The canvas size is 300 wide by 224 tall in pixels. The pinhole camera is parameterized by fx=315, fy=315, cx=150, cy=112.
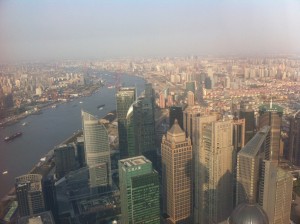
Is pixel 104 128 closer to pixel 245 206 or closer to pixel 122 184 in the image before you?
pixel 122 184

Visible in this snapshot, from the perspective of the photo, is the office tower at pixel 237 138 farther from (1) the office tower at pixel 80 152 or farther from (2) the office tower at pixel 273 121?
(1) the office tower at pixel 80 152

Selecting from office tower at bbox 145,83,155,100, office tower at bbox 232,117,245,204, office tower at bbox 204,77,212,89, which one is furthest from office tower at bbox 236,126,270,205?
office tower at bbox 145,83,155,100

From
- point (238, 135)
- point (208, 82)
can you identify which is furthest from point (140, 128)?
point (238, 135)

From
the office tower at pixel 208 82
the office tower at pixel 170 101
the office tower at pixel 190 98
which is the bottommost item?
the office tower at pixel 170 101

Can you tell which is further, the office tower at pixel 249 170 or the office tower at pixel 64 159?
the office tower at pixel 64 159

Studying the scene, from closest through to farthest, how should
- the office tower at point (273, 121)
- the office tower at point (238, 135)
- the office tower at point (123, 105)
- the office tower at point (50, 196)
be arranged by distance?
the office tower at point (238, 135) < the office tower at point (50, 196) < the office tower at point (273, 121) < the office tower at point (123, 105)

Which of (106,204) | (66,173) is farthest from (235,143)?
(66,173)

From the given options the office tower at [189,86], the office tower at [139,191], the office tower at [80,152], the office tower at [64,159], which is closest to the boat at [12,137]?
the office tower at [64,159]
